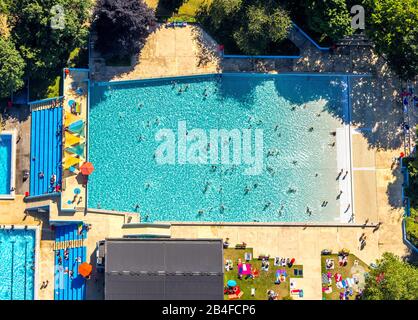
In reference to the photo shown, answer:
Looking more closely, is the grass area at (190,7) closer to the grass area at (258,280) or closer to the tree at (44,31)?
the tree at (44,31)

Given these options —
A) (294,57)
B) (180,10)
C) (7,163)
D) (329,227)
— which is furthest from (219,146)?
(7,163)

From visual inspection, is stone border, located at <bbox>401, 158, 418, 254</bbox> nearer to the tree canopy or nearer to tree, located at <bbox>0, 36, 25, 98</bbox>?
the tree canopy

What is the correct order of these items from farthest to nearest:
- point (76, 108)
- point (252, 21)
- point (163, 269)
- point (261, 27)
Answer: point (76, 108) < point (261, 27) < point (252, 21) < point (163, 269)

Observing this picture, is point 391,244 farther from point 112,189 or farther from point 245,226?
point 112,189

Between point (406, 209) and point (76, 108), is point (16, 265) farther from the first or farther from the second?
point (406, 209)
